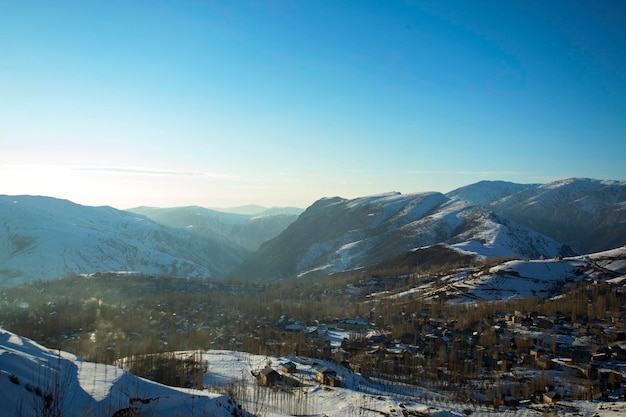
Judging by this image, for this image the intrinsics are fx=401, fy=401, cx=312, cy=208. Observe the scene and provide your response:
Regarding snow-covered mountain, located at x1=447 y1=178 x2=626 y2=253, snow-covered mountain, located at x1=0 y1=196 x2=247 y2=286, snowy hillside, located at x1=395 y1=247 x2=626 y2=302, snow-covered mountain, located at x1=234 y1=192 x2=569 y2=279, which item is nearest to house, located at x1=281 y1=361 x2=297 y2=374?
snowy hillside, located at x1=395 y1=247 x2=626 y2=302

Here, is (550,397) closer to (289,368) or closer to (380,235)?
(289,368)

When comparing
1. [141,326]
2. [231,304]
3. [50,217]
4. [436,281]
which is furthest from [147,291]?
[50,217]

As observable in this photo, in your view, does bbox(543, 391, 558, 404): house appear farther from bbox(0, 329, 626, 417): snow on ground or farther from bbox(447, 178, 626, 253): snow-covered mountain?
bbox(447, 178, 626, 253): snow-covered mountain

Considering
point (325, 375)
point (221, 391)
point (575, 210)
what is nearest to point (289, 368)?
point (325, 375)

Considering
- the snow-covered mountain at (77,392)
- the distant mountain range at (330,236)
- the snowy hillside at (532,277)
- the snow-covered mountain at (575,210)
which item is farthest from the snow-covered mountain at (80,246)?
the snow-covered mountain at (575,210)

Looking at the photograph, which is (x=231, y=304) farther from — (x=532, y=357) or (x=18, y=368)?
(x=18, y=368)
